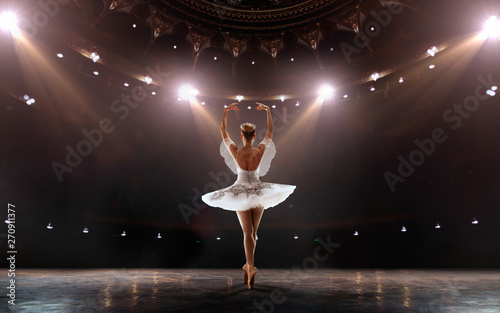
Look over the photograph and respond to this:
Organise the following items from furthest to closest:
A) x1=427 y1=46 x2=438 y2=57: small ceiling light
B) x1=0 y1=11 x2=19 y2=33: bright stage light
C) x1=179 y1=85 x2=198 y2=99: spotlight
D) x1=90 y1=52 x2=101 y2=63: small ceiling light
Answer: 1. x1=179 y1=85 x2=198 y2=99: spotlight
2. x1=90 y1=52 x2=101 y2=63: small ceiling light
3. x1=427 y1=46 x2=438 y2=57: small ceiling light
4. x1=0 y1=11 x2=19 y2=33: bright stage light

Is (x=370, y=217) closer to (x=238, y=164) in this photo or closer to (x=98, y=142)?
(x=238, y=164)

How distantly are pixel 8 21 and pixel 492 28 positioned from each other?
1318cm

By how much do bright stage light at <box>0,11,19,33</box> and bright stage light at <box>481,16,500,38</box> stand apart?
12830 millimetres

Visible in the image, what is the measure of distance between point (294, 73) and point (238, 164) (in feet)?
27.9

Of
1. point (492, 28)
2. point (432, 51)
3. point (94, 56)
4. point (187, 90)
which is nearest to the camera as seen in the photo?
point (492, 28)

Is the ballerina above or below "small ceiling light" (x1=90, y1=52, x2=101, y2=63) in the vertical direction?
below

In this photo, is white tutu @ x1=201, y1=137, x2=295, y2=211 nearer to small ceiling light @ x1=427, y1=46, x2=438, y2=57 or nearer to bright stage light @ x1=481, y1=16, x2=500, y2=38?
small ceiling light @ x1=427, y1=46, x2=438, y2=57

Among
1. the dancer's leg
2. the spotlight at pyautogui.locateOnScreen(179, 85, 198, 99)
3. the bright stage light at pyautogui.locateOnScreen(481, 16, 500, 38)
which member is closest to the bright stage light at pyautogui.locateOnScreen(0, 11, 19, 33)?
the spotlight at pyautogui.locateOnScreen(179, 85, 198, 99)

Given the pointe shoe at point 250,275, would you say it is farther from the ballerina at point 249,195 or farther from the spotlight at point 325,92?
the spotlight at point 325,92

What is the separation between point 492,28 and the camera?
752cm

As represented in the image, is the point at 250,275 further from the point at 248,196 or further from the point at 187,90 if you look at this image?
the point at 187,90

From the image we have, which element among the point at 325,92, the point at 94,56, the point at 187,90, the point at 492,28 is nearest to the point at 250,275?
the point at 187,90

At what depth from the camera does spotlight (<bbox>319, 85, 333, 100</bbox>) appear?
10.7 meters

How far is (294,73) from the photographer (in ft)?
36.2
